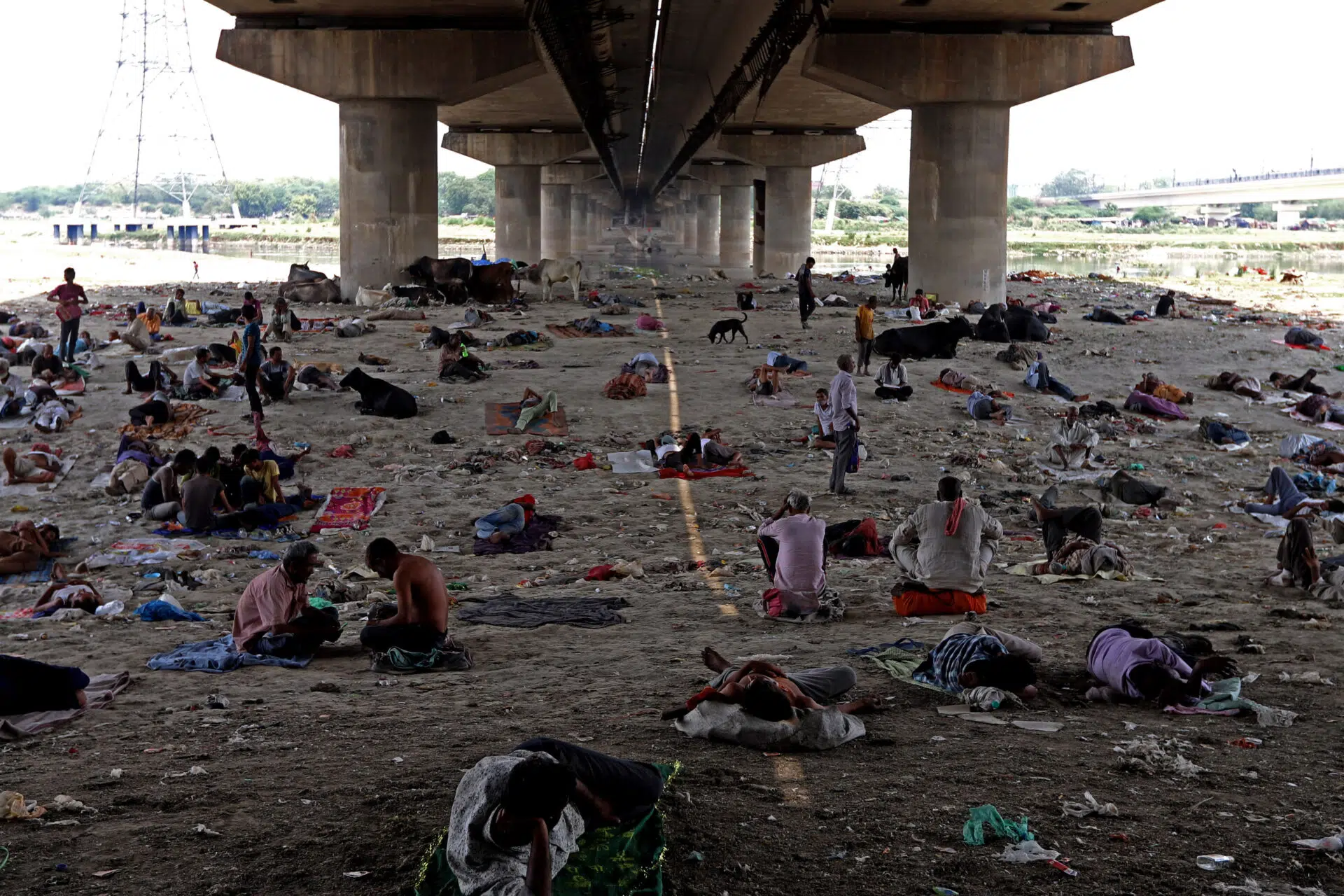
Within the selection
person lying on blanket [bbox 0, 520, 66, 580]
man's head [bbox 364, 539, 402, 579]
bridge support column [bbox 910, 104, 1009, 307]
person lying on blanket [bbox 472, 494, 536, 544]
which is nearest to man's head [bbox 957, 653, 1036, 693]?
man's head [bbox 364, 539, 402, 579]

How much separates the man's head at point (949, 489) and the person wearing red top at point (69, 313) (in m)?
15.7

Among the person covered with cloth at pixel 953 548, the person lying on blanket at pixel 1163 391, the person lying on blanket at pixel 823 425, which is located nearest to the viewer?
the person covered with cloth at pixel 953 548

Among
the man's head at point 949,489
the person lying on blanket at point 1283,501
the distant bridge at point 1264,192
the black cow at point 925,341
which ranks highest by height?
the distant bridge at point 1264,192

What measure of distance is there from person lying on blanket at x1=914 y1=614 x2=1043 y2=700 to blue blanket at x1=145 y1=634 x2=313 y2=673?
3896mm

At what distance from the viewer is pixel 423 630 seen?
8.05 meters

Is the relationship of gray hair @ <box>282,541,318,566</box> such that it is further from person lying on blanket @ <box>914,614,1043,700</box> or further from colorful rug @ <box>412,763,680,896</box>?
person lying on blanket @ <box>914,614,1043,700</box>

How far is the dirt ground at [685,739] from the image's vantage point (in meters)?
4.96

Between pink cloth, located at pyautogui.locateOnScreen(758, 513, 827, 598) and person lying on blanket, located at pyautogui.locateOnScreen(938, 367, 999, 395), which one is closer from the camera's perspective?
pink cloth, located at pyautogui.locateOnScreen(758, 513, 827, 598)

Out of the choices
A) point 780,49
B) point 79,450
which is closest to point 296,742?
point 79,450

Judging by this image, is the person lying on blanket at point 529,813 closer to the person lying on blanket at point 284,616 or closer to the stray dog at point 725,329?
the person lying on blanket at point 284,616

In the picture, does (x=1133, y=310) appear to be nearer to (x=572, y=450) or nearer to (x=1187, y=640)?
(x=572, y=450)

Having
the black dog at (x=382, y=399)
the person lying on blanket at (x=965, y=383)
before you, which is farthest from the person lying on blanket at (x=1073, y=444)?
the black dog at (x=382, y=399)

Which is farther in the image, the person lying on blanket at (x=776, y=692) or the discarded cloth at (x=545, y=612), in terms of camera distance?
the discarded cloth at (x=545, y=612)

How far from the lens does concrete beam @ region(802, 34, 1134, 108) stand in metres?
27.3
